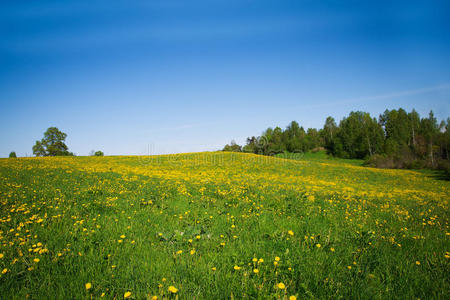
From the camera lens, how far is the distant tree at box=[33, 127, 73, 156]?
161 feet

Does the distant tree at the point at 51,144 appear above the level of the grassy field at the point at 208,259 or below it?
above

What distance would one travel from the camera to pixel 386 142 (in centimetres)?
6222

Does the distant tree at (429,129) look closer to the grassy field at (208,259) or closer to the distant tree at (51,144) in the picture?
the grassy field at (208,259)

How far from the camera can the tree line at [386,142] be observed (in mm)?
50125

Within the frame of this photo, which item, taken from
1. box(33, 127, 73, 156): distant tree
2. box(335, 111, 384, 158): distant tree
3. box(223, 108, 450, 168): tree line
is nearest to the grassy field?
box(223, 108, 450, 168): tree line

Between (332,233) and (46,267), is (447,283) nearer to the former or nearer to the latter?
(332,233)

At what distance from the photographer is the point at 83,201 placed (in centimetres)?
608

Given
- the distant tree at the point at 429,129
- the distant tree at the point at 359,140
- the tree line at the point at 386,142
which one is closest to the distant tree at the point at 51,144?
the tree line at the point at 386,142

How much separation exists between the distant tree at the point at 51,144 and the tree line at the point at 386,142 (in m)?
54.5

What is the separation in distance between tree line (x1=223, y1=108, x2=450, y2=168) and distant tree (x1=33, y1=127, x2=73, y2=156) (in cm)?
5450

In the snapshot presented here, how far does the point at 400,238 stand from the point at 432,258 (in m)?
1.03

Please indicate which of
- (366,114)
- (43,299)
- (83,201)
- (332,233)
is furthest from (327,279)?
(366,114)

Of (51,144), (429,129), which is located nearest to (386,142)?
(429,129)

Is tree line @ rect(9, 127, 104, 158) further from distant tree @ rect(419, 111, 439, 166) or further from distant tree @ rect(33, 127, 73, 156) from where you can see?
distant tree @ rect(419, 111, 439, 166)
